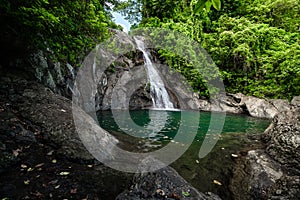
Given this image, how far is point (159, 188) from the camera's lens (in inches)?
88.5

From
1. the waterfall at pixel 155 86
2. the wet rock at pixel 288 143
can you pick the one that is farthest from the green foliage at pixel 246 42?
the wet rock at pixel 288 143

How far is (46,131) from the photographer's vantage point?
3.61 metres

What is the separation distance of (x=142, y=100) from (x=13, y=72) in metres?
10.4

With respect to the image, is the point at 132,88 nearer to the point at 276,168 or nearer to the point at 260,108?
the point at 260,108

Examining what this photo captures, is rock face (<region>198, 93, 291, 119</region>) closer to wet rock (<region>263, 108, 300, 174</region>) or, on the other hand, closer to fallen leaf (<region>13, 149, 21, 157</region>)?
wet rock (<region>263, 108, 300, 174</region>)

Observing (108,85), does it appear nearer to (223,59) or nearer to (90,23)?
(90,23)

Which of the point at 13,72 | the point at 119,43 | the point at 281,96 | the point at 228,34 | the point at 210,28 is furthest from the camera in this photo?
the point at 210,28

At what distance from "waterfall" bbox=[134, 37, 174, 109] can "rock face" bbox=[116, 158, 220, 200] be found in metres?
12.5

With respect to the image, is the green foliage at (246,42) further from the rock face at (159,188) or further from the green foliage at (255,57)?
the rock face at (159,188)

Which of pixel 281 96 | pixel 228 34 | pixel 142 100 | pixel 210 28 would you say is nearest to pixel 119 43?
pixel 142 100

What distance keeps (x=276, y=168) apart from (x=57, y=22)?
5626mm

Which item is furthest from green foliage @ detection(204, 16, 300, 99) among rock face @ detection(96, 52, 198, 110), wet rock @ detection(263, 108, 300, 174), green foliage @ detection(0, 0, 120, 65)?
green foliage @ detection(0, 0, 120, 65)

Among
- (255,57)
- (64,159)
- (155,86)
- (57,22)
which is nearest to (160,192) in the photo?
(64,159)

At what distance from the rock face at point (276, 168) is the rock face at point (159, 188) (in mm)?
1481
